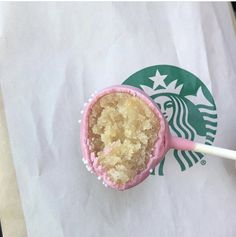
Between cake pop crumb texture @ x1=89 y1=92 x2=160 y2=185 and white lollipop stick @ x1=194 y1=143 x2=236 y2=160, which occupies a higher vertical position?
cake pop crumb texture @ x1=89 y1=92 x2=160 y2=185

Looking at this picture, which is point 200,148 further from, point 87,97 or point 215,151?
point 87,97

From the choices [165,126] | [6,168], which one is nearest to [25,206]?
[6,168]

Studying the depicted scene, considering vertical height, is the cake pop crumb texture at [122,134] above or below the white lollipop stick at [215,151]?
above

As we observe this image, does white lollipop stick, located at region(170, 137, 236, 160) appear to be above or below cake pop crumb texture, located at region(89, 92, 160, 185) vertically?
below

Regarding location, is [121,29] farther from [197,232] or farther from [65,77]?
[197,232]


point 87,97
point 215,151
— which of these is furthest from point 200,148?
point 87,97
